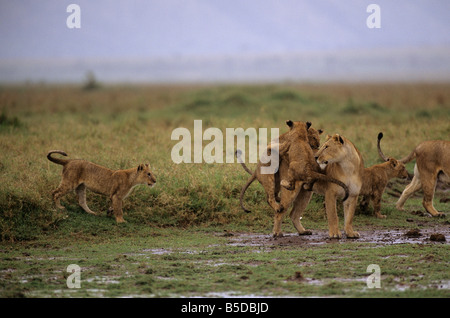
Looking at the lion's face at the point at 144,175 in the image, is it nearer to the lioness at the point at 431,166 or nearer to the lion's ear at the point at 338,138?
the lion's ear at the point at 338,138

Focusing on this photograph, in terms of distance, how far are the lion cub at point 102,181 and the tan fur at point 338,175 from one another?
240cm

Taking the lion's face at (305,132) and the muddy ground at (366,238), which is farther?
the lion's face at (305,132)

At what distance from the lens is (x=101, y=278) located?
7.28m

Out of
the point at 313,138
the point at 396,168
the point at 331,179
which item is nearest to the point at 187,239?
the point at 331,179

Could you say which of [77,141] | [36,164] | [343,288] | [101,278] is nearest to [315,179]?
[343,288]

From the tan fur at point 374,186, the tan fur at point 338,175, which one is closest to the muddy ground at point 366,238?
the tan fur at point 338,175

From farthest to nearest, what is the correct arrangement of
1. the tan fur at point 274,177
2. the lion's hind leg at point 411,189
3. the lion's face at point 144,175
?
the lion's hind leg at point 411,189, the lion's face at point 144,175, the tan fur at point 274,177

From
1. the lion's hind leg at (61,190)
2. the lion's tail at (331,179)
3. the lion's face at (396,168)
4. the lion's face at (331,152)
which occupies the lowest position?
the lion's hind leg at (61,190)

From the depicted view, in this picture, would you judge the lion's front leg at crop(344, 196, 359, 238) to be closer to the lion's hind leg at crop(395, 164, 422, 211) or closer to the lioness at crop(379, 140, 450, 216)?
the lioness at crop(379, 140, 450, 216)

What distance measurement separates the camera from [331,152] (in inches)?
354

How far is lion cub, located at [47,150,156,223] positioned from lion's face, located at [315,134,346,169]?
2.35 meters

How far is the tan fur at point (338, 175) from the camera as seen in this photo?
354 inches

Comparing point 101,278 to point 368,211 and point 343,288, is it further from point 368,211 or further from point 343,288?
point 368,211
